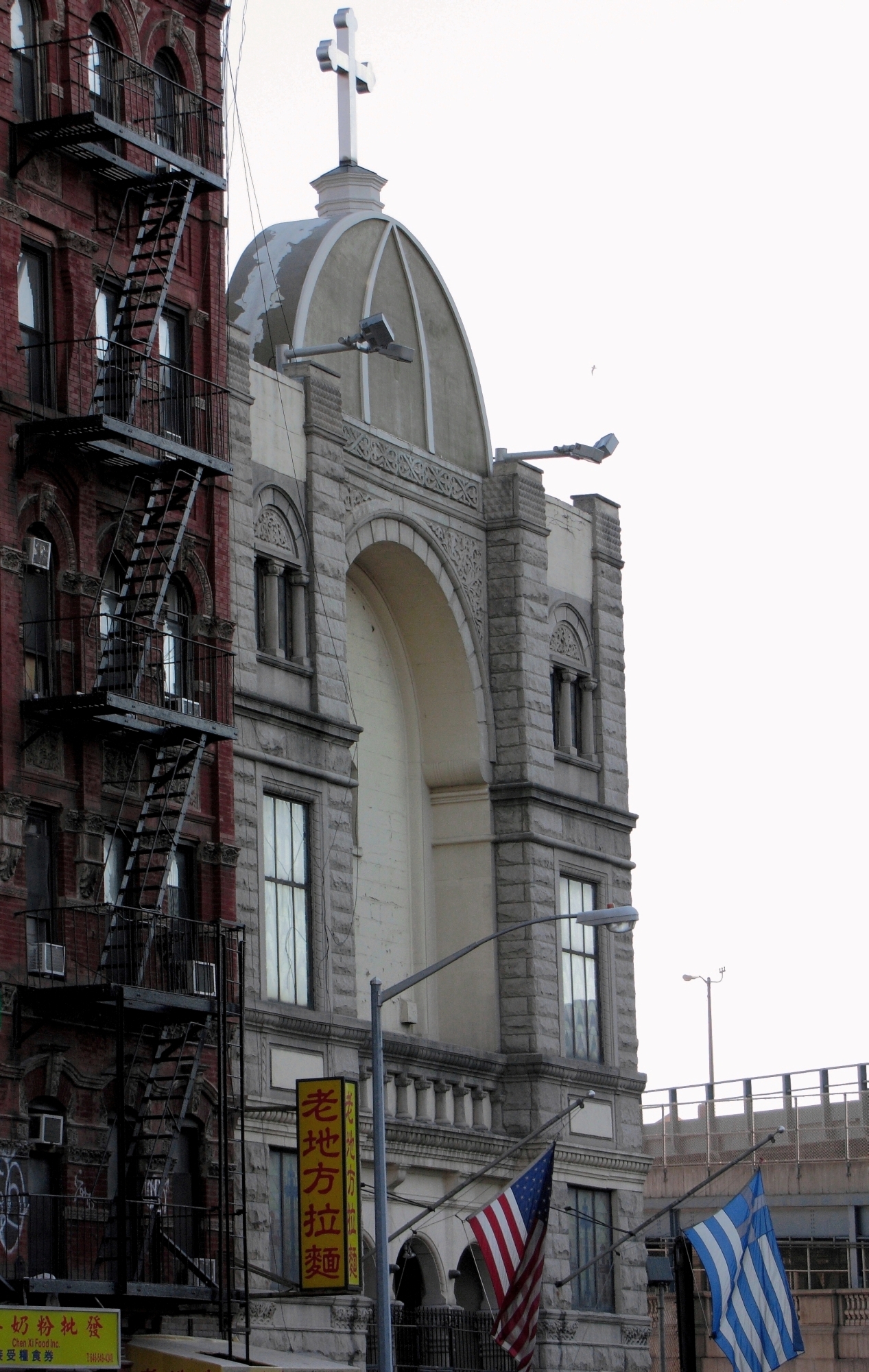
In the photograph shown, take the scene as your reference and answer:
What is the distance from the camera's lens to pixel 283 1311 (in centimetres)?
4016

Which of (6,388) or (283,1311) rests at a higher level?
(6,388)

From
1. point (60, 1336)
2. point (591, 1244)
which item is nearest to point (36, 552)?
point (60, 1336)

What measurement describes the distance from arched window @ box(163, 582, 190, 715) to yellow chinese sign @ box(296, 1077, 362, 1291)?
590cm

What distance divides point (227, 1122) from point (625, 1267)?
46.9 feet

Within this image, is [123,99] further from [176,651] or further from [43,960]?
[43,960]

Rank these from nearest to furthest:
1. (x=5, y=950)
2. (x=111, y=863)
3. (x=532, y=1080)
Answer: (x=5, y=950) → (x=111, y=863) → (x=532, y=1080)

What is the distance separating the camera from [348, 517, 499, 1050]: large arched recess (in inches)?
1923

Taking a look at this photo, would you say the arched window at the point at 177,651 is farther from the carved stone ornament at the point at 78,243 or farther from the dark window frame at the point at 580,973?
the dark window frame at the point at 580,973

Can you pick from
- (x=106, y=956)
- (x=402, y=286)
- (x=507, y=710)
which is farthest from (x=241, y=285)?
(x=106, y=956)

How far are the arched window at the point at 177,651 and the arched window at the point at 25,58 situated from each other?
24.0ft

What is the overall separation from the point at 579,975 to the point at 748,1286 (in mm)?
9281

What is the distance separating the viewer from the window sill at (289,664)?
42.8m

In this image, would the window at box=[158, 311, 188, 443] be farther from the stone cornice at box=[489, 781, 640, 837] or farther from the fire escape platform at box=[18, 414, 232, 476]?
the stone cornice at box=[489, 781, 640, 837]

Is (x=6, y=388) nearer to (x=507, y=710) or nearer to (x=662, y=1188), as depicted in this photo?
(x=507, y=710)
